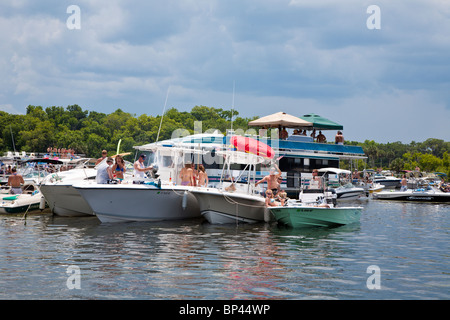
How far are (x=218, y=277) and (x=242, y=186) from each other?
1042 cm

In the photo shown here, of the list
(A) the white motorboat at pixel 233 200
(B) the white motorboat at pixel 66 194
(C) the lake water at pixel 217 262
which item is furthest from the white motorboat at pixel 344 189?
(B) the white motorboat at pixel 66 194

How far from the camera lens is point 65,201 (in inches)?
926

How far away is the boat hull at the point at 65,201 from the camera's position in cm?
2288

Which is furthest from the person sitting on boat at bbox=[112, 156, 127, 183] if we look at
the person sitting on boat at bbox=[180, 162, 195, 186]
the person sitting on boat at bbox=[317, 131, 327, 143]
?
the person sitting on boat at bbox=[317, 131, 327, 143]

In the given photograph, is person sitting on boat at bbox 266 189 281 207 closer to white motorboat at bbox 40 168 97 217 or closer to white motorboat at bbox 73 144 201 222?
white motorboat at bbox 73 144 201 222

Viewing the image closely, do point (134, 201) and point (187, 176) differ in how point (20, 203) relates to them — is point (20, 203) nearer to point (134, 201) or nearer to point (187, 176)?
point (134, 201)

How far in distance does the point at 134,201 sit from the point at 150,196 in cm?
61

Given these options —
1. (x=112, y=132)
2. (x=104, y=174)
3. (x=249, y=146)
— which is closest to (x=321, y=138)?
(x=249, y=146)

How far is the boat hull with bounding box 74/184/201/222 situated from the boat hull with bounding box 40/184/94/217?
328cm

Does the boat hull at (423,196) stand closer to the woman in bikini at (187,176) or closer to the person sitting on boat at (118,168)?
the woman in bikini at (187,176)

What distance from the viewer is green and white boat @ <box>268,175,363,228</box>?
1920 cm
